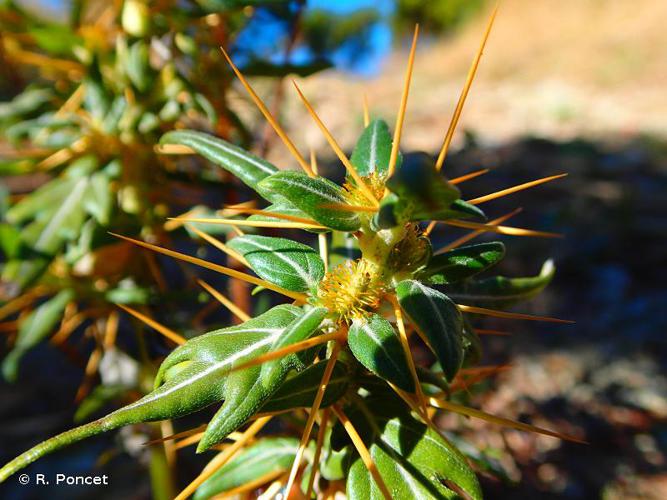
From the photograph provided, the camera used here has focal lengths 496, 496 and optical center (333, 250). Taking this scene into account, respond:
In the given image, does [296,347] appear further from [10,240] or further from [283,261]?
[10,240]

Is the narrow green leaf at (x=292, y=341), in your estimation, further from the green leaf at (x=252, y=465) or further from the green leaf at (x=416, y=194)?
the green leaf at (x=252, y=465)

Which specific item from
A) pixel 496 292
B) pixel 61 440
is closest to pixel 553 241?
pixel 496 292

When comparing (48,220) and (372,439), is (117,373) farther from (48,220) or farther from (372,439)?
(372,439)

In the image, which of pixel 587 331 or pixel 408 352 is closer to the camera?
pixel 408 352

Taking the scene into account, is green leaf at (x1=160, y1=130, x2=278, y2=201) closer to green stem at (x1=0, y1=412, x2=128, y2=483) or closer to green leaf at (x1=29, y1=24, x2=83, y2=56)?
green stem at (x1=0, y1=412, x2=128, y2=483)

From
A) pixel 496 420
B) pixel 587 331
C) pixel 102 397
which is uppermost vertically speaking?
pixel 496 420

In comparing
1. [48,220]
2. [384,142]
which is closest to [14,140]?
[48,220]
